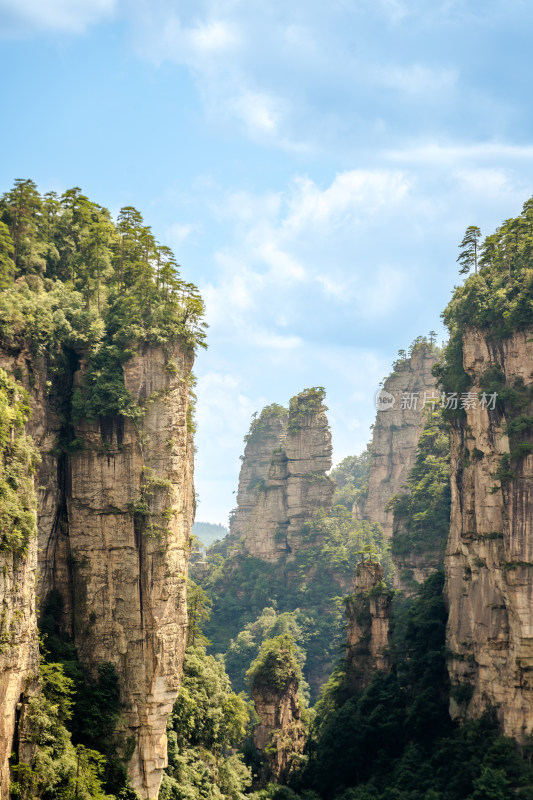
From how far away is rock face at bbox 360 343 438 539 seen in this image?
7044 centimetres

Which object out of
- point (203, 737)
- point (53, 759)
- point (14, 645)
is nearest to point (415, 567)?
point (203, 737)

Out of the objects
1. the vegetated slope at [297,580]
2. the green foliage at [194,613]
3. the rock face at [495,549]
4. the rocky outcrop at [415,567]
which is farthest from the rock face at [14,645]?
the vegetated slope at [297,580]

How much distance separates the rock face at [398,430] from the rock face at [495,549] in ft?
110

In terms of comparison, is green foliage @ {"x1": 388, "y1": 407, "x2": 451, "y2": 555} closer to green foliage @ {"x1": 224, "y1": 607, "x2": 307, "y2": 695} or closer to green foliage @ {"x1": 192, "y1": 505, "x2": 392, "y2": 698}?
green foliage @ {"x1": 192, "y1": 505, "x2": 392, "y2": 698}

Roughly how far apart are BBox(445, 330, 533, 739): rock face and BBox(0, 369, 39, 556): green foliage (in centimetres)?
1689

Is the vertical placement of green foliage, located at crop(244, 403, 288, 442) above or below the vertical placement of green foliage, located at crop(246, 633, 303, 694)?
above

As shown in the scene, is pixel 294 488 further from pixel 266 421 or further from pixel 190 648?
pixel 190 648

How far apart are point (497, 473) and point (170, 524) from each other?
40.0ft

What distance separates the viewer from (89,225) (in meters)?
35.1

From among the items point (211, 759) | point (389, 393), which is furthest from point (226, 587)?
point (211, 759)

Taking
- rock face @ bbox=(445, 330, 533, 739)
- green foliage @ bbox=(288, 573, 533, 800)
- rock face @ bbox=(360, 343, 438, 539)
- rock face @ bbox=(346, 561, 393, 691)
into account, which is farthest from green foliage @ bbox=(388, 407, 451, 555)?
rock face @ bbox=(360, 343, 438, 539)

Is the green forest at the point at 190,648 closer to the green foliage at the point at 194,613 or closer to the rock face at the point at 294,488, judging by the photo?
the green foliage at the point at 194,613

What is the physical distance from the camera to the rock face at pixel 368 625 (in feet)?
135

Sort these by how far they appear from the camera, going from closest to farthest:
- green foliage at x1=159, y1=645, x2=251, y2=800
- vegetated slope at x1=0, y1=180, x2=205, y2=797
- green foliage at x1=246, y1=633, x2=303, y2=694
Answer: vegetated slope at x1=0, y1=180, x2=205, y2=797 < green foliage at x1=159, y1=645, x2=251, y2=800 < green foliage at x1=246, y1=633, x2=303, y2=694
